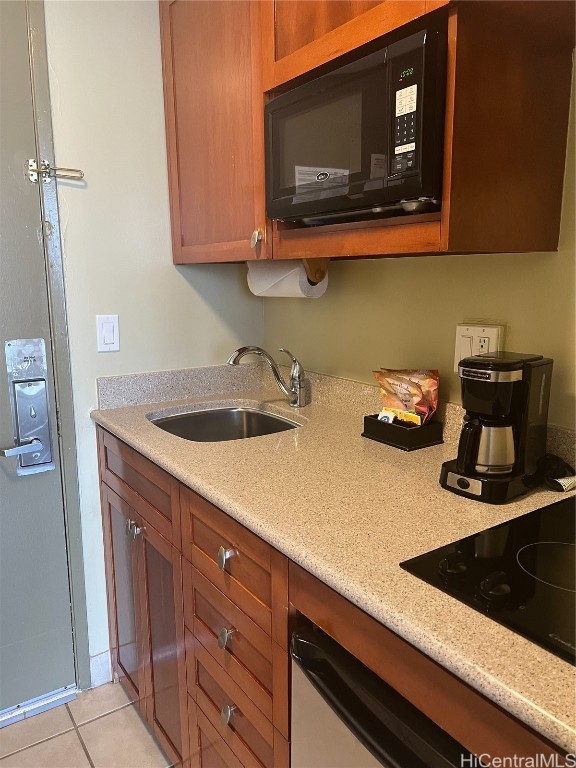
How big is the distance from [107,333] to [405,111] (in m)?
1.16

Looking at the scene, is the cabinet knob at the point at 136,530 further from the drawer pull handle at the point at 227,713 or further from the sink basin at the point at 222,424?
the drawer pull handle at the point at 227,713

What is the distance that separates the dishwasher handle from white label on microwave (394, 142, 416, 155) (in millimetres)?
811

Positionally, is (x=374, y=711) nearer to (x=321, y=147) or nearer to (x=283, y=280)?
(x=321, y=147)

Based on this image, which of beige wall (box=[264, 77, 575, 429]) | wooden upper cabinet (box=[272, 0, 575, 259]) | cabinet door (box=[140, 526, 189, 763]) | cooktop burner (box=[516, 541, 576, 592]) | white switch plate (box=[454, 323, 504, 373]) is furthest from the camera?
cabinet door (box=[140, 526, 189, 763])

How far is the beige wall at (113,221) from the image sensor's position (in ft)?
5.28

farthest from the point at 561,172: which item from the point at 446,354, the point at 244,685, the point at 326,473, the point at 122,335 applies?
the point at 122,335

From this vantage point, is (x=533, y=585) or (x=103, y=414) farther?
(x=103, y=414)

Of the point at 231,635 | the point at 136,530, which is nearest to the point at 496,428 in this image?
the point at 231,635

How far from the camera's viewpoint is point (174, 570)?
1.35 metres

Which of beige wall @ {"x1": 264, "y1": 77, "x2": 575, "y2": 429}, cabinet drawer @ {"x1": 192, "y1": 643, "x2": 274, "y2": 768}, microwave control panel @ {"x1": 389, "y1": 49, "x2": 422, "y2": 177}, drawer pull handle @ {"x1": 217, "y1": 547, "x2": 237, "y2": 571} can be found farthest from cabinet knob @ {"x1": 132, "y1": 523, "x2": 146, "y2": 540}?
microwave control panel @ {"x1": 389, "y1": 49, "x2": 422, "y2": 177}

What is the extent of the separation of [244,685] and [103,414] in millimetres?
944

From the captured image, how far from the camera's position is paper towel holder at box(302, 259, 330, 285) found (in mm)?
1576

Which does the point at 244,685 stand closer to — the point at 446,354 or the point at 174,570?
the point at 174,570

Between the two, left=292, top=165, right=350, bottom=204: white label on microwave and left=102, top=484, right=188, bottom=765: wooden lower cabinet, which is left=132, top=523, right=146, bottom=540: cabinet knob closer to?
left=102, top=484, right=188, bottom=765: wooden lower cabinet
